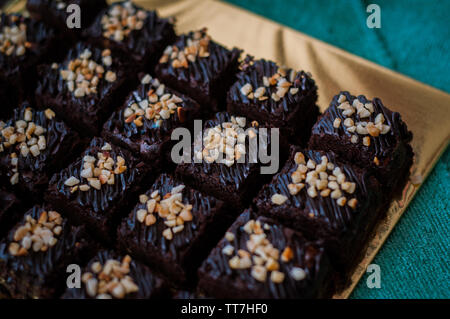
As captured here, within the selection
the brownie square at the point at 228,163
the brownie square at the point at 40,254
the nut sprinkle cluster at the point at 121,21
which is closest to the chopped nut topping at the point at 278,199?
the brownie square at the point at 228,163

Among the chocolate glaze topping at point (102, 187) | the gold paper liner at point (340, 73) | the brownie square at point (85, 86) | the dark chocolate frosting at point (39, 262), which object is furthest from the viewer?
the brownie square at point (85, 86)

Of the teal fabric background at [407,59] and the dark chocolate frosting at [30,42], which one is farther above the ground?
the teal fabric background at [407,59]

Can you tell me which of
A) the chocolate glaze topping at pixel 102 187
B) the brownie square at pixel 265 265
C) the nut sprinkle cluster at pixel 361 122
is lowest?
the chocolate glaze topping at pixel 102 187

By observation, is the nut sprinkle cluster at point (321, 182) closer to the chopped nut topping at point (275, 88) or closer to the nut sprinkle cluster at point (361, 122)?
the nut sprinkle cluster at point (361, 122)

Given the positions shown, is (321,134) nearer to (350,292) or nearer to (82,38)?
(350,292)

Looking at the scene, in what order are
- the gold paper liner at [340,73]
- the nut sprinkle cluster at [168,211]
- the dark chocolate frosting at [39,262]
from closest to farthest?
the dark chocolate frosting at [39,262] → the nut sprinkle cluster at [168,211] → the gold paper liner at [340,73]

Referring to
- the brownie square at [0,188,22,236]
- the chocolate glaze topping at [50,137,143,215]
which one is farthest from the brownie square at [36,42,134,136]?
the brownie square at [0,188,22,236]

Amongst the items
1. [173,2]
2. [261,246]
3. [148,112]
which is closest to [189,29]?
[173,2]
